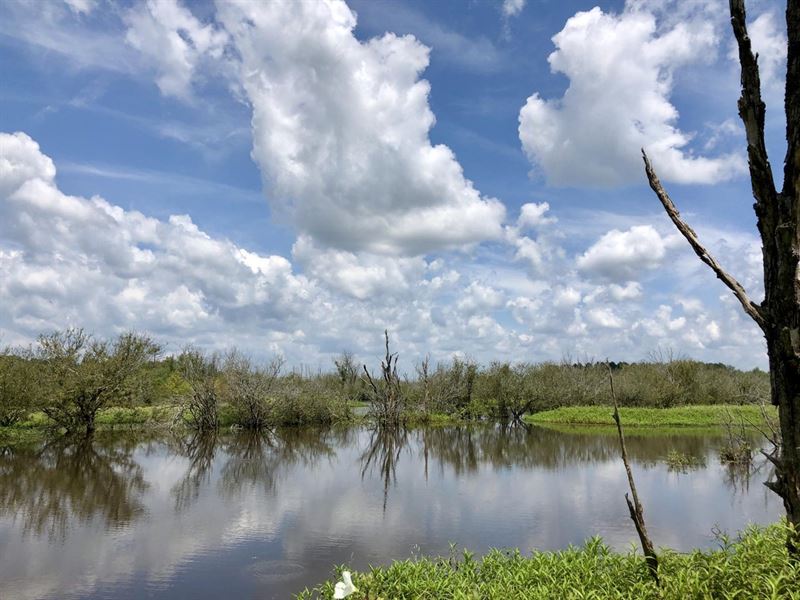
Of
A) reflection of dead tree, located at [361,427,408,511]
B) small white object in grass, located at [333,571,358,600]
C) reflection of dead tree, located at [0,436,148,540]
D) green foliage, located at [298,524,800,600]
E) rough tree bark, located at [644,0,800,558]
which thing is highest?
rough tree bark, located at [644,0,800,558]

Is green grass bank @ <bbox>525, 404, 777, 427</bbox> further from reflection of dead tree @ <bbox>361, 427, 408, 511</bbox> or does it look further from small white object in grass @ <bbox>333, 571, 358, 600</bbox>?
small white object in grass @ <bbox>333, 571, 358, 600</bbox>

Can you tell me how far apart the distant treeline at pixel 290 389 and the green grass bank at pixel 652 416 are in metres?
1.73

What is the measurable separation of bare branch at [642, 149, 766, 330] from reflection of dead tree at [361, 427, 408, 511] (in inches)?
418

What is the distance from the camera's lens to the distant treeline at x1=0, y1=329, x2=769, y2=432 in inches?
1084

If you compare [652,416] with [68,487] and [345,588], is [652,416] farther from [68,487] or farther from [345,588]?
[345,588]

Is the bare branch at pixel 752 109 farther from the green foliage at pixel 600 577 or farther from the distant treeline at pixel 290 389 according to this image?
the distant treeline at pixel 290 389

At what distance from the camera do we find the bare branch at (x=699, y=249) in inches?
163

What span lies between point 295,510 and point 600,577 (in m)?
8.69

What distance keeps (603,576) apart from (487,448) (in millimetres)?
19846

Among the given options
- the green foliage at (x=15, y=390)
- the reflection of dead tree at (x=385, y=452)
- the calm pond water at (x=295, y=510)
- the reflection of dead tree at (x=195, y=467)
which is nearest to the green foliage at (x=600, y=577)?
the calm pond water at (x=295, y=510)

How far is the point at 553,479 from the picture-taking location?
17.1 m

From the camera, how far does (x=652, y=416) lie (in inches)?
1432

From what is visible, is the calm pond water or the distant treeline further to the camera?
the distant treeline

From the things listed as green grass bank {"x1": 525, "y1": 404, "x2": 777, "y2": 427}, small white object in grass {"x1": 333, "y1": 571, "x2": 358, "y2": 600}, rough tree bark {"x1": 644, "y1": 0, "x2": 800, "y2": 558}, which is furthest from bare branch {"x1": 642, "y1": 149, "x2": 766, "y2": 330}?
green grass bank {"x1": 525, "y1": 404, "x2": 777, "y2": 427}
